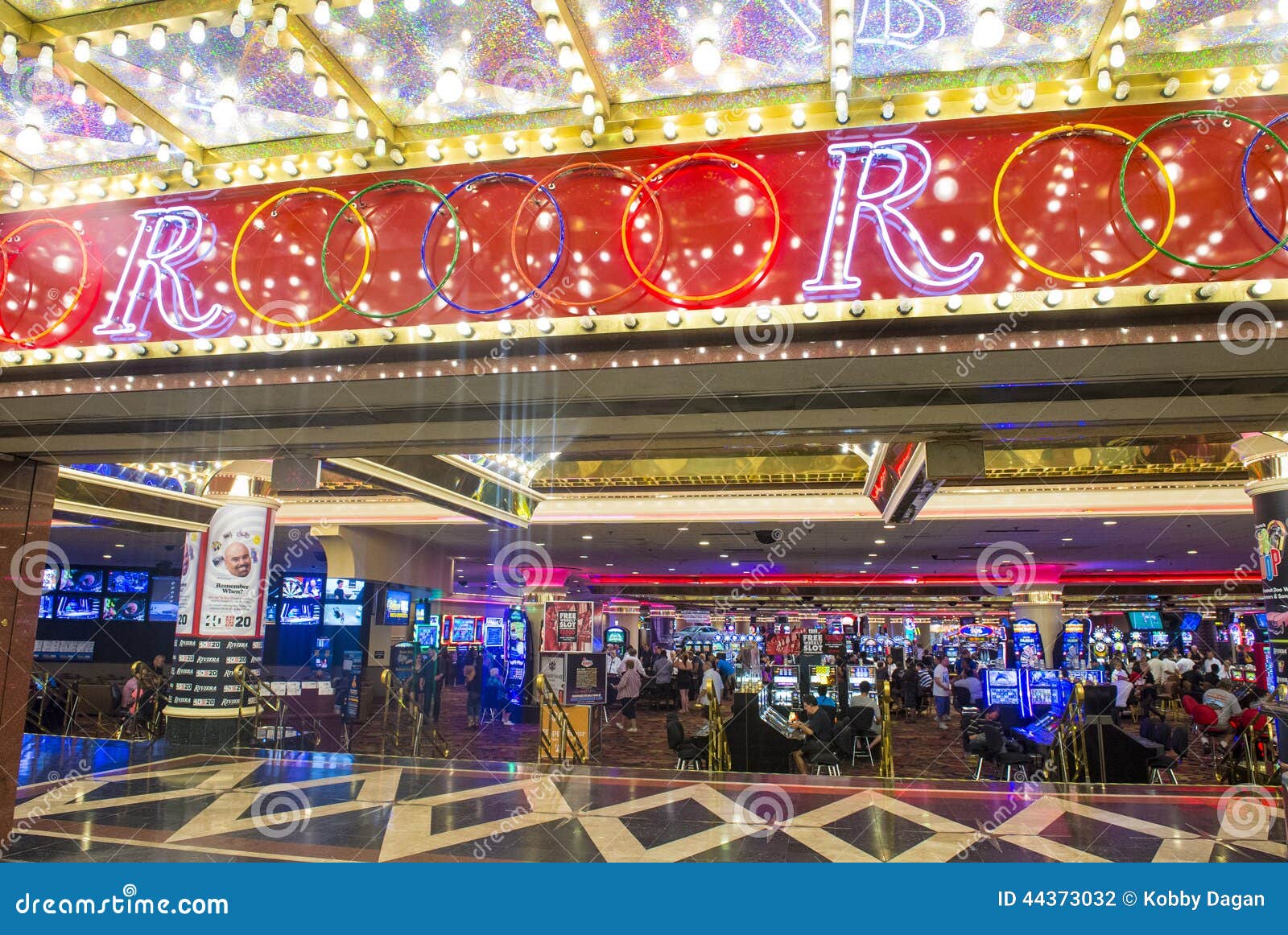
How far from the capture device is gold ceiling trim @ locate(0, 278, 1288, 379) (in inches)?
115

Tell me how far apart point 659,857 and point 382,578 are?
11695 millimetres

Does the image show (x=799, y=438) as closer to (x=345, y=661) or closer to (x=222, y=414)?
(x=222, y=414)

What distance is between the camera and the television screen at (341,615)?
14312mm

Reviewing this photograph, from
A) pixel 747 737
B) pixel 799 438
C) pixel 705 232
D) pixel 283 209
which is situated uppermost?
pixel 283 209

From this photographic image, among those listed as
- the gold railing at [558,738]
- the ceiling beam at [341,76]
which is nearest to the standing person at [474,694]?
the gold railing at [558,738]

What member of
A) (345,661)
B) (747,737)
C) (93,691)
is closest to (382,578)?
(345,661)

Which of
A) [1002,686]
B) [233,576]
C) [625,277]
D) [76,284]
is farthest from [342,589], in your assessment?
[625,277]

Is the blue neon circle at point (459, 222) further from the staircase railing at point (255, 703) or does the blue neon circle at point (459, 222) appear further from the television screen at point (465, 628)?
the television screen at point (465, 628)

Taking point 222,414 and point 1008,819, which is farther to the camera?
point 1008,819

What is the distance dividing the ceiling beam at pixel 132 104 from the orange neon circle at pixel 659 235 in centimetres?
199

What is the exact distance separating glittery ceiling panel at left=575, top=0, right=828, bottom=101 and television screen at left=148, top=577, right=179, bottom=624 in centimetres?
2269

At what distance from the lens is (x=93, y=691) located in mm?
13633

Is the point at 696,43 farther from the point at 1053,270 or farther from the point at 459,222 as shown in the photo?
the point at 1053,270

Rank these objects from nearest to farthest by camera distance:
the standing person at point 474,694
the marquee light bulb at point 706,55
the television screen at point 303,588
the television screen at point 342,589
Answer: the marquee light bulb at point 706,55, the television screen at point 342,589, the standing person at point 474,694, the television screen at point 303,588
